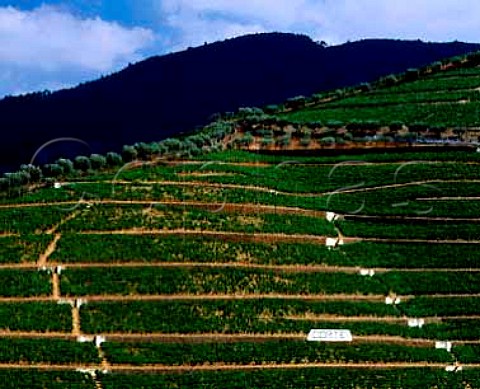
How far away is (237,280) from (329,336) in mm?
5513

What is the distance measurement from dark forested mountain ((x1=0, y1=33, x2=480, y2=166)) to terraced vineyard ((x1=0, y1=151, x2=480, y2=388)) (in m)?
77.9

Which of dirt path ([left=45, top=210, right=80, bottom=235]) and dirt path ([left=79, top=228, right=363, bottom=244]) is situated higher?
dirt path ([left=45, top=210, right=80, bottom=235])

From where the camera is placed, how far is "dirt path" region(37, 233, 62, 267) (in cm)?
4522

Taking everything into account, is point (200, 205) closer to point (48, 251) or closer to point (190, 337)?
point (48, 251)

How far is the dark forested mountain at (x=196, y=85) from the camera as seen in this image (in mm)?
141875

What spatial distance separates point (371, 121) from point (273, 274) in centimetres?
2868

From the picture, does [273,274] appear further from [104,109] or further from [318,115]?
[104,109]

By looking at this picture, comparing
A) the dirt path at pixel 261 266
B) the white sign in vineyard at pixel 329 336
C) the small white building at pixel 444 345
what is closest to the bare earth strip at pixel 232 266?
the dirt path at pixel 261 266

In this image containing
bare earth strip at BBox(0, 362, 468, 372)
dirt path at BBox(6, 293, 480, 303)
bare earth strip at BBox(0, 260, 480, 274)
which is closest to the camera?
bare earth strip at BBox(0, 362, 468, 372)

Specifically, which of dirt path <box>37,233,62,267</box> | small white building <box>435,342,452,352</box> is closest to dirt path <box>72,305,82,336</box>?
dirt path <box>37,233,62,267</box>

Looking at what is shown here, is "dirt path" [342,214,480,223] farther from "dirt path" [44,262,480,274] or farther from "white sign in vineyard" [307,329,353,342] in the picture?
"white sign in vineyard" [307,329,353,342]

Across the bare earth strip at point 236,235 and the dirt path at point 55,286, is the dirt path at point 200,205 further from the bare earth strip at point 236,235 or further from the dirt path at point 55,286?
the dirt path at point 55,286

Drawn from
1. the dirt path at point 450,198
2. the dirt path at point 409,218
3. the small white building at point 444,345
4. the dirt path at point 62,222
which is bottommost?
the small white building at point 444,345

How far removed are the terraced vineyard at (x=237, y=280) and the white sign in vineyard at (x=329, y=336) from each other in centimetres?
41
